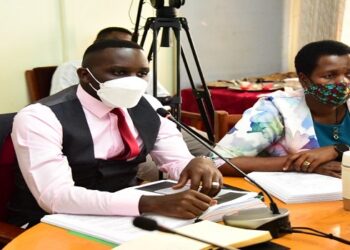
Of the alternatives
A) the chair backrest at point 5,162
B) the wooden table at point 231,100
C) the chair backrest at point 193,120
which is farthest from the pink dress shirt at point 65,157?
the wooden table at point 231,100

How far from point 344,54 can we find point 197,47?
2631mm

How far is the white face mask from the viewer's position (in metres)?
1.27

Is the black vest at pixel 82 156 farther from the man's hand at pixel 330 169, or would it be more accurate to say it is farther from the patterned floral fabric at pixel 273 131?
the man's hand at pixel 330 169

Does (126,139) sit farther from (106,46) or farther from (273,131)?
(273,131)

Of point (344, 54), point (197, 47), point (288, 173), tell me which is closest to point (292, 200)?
point (288, 173)

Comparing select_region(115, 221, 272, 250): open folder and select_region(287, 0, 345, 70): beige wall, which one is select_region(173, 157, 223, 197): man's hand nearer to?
select_region(115, 221, 272, 250): open folder

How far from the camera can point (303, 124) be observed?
152cm

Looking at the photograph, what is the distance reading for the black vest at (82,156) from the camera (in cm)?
124

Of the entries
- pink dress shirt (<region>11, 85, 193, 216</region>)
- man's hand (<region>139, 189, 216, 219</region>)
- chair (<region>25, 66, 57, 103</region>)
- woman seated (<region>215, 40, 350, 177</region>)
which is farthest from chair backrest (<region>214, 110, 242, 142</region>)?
chair (<region>25, 66, 57, 103</region>)

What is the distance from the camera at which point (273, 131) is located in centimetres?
151

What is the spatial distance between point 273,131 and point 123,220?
0.71m

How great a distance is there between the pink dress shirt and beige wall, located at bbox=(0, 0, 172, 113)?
1.60 metres

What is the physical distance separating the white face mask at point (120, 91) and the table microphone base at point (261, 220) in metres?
0.49

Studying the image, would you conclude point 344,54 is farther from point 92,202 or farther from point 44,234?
point 44,234
